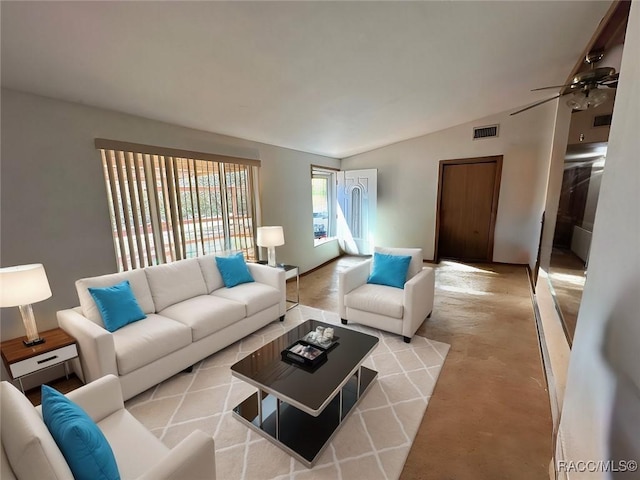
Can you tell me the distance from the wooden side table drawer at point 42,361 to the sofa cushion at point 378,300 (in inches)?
90.7

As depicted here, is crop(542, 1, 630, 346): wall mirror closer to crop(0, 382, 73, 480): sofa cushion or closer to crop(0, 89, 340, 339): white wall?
crop(0, 382, 73, 480): sofa cushion

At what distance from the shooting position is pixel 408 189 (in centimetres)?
579

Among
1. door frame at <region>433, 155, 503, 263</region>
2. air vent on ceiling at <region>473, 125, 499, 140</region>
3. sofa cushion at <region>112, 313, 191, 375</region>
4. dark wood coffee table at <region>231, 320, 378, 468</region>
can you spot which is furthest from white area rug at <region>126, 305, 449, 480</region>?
air vent on ceiling at <region>473, 125, 499, 140</region>

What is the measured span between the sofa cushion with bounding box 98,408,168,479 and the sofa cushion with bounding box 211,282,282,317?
1.40 metres

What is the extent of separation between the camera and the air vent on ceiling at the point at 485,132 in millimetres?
4920

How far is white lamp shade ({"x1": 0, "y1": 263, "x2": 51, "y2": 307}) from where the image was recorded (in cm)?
169

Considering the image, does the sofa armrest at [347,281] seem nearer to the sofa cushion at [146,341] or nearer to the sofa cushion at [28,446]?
the sofa cushion at [146,341]

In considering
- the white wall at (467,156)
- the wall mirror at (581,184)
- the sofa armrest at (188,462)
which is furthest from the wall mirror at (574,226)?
A: the sofa armrest at (188,462)

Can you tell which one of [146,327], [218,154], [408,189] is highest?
[218,154]

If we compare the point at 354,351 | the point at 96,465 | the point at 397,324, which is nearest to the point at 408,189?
the point at 397,324

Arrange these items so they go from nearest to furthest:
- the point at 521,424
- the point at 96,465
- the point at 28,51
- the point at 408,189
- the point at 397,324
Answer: the point at 96,465, the point at 28,51, the point at 521,424, the point at 397,324, the point at 408,189

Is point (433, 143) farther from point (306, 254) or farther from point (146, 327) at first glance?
point (146, 327)

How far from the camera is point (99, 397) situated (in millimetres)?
1357

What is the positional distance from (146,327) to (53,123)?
1757 mm
